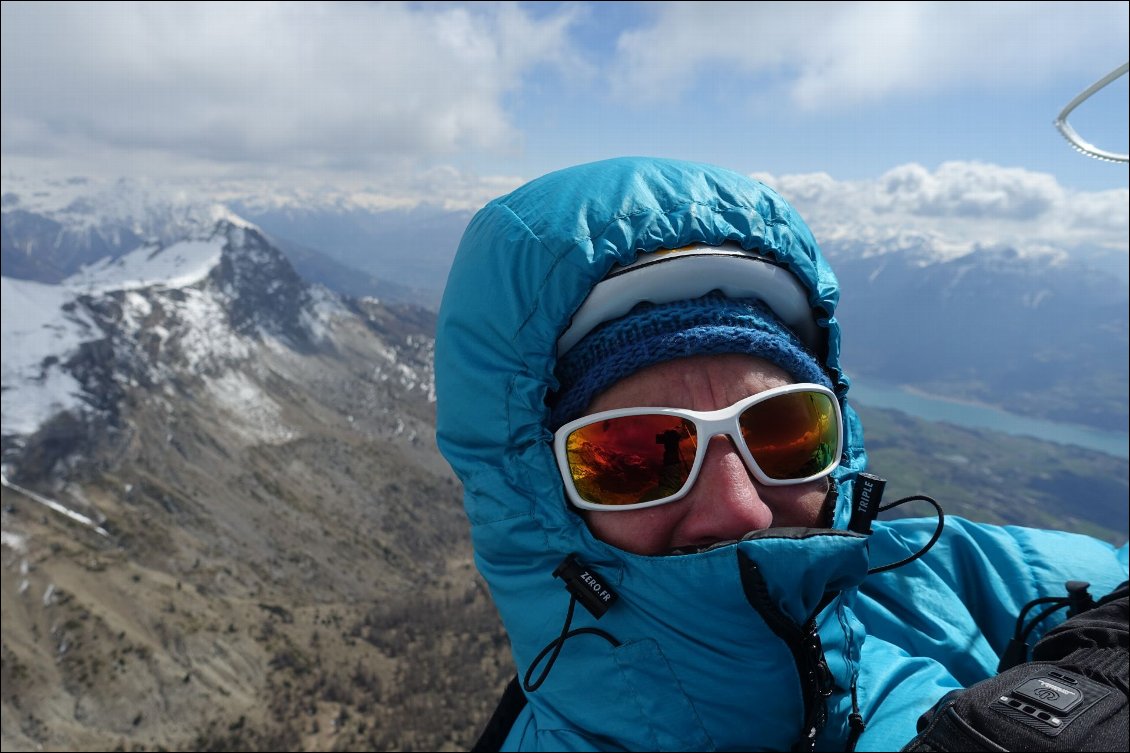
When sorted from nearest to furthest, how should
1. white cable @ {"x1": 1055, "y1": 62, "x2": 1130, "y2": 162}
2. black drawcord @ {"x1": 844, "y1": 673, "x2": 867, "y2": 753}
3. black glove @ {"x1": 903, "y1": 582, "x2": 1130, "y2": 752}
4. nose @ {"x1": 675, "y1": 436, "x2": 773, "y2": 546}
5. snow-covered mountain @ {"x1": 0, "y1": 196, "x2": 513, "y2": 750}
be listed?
1. black glove @ {"x1": 903, "y1": 582, "x2": 1130, "y2": 752}
2. nose @ {"x1": 675, "y1": 436, "x2": 773, "y2": 546}
3. black drawcord @ {"x1": 844, "y1": 673, "x2": 867, "y2": 753}
4. white cable @ {"x1": 1055, "y1": 62, "x2": 1130, "y2": 162}
5. snow-covered mountain @ {"x1": 0, "y1": 196, "x2": 513, "y2": 750}

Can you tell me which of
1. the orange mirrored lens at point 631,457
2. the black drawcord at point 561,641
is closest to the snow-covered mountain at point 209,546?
the black drawcord at point 561,641

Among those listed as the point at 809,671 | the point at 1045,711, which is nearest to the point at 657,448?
the point at 809,671

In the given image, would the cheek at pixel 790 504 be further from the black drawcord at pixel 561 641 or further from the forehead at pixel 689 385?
the black drawcord at pixel 561 641

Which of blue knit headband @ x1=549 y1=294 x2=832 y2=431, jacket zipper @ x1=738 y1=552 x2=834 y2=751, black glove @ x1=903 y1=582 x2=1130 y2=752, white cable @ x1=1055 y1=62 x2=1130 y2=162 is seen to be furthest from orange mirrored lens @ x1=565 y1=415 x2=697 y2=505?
white cable @ x1=1055 y1=62 x2=1130 y2=162

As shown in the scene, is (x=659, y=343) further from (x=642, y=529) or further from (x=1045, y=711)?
(x=1045, y=711)

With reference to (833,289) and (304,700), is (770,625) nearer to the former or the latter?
(833,289)

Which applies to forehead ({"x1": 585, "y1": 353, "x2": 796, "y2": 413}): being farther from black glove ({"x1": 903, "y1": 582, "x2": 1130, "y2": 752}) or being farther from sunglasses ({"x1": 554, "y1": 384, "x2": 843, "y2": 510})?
black glove ({"x1": 903, "y1": 582, "x2": 1130, "y2": 752})
